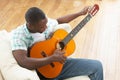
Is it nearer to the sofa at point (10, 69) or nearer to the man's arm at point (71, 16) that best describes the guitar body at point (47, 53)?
the sofa at point (10, 69)

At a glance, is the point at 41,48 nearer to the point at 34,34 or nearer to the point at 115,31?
the point at 34,34

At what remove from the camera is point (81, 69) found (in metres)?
1.96

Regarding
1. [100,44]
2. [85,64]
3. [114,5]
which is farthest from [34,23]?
[114,5]

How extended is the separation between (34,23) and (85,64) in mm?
500

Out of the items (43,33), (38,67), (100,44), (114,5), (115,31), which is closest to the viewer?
(38,67)

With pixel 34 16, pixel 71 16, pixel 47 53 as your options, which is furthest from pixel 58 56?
pixel 71 16

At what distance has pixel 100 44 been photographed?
3342 millimetres

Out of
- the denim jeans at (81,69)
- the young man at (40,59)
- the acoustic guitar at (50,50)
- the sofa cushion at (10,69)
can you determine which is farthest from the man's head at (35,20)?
the denim jeans at (81,69)

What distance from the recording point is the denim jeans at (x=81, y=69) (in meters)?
1.94

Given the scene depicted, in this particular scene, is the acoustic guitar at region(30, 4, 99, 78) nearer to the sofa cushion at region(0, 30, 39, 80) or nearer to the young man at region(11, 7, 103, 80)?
the young man at region(11, 7, 103, 80)

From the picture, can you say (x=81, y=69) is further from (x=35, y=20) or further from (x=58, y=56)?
(x=35, y=20)

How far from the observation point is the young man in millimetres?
1737

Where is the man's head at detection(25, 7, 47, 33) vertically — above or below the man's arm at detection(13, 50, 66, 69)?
above

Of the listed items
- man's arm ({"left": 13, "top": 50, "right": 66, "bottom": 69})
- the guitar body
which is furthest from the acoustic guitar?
man's arm ({"left": 13, "top": 50, "right": 66, "bottom": 69})
